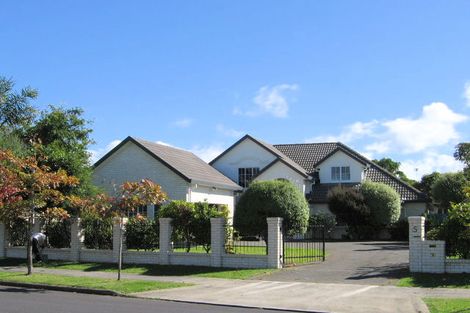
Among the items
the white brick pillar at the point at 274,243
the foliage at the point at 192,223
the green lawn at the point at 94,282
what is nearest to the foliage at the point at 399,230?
the foliage at the point at 192,223

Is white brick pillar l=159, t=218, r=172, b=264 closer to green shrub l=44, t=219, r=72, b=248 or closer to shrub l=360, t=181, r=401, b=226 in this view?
green shrub l=44, t=219, r=72, b=248

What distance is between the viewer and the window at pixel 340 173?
42594 mm

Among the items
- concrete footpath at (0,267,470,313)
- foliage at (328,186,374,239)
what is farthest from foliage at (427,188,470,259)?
foliage at (328,186,374,239)

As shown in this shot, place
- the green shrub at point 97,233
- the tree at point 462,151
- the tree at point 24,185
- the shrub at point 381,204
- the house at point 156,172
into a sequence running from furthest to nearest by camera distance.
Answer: the tree at point 462,151 < the shrub at point 381,204 < the house at point 156,172 < the green shrub at point 97,233 < the tree at point 24,185

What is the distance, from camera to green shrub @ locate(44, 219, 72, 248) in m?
24.2

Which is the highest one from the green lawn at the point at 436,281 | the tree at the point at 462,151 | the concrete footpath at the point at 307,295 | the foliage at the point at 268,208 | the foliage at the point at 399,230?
the tree at the point at 462,151

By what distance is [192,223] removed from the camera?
21.9 metres

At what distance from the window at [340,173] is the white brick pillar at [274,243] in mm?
23924

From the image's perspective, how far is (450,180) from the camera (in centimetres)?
3872

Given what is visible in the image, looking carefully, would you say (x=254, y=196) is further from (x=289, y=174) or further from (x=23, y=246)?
(x=289, y=174)

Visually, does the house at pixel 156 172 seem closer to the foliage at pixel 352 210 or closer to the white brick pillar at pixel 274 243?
the foliage at pixel 352 210

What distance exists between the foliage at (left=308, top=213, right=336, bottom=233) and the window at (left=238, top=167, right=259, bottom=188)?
6559 millimetres

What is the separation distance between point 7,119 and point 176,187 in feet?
33.4

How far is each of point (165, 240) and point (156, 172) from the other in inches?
399
